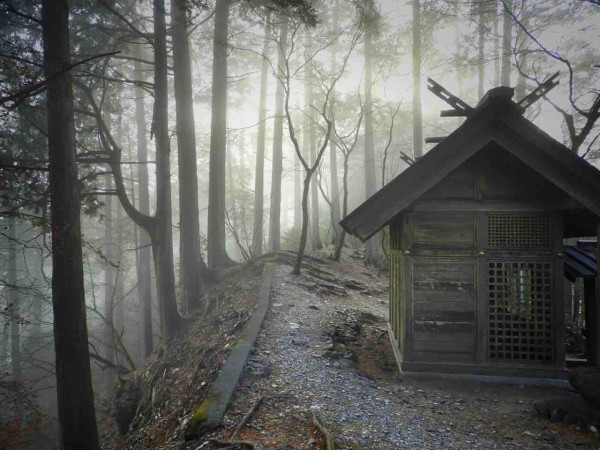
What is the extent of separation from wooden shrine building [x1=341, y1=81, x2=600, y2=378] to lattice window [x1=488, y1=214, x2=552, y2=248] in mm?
16

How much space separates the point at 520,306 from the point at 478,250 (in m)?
1.25

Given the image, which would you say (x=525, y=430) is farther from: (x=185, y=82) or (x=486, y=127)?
(x=185, y=82)

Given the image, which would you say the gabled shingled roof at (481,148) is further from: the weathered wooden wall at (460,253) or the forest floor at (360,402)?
the forest floor at (360,402)

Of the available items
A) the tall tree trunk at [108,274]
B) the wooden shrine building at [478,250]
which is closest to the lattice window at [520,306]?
the wooden shrine building at [478,250]

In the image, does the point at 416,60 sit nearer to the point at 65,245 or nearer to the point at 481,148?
the point at 481,148

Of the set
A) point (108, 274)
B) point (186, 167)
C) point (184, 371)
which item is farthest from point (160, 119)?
point (108, 274)

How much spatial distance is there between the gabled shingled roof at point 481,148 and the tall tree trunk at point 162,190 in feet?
18.6

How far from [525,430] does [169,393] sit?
19.6ft

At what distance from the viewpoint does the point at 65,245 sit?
504cm

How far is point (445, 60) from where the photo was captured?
1641 centimetres

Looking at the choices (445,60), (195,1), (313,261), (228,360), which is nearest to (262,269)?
(313,261)

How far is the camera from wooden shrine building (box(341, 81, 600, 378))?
5.86m

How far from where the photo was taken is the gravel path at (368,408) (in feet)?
13.3

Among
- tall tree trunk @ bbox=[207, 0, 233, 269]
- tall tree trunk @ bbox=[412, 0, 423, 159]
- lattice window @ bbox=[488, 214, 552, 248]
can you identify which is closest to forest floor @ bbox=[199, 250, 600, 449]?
lattice window @ bbox=[488, 214, 552, 248]
